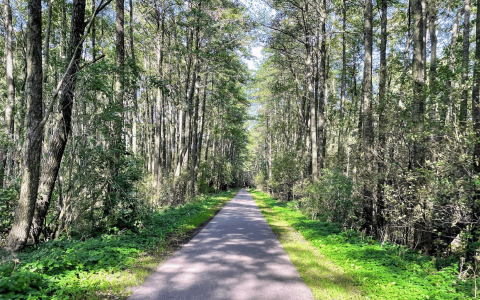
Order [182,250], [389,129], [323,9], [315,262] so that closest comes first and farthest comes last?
[315,262] → [182,250] → [389,129] → [323,9]

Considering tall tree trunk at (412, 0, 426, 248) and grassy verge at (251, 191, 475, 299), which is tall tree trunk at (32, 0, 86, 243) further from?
tall tree trunk at (412, 0, 426, 248)

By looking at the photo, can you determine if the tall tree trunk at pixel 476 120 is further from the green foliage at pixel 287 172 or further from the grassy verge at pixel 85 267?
the green foliage at pixel 287 172

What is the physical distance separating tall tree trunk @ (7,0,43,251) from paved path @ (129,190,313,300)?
3.14m

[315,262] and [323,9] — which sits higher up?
[323,9]

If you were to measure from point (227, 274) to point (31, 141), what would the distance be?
16.7ft

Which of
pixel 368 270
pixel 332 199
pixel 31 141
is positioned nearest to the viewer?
pixel 368 270

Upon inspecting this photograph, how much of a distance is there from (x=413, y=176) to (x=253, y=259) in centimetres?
399

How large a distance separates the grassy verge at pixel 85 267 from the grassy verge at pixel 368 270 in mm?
3063

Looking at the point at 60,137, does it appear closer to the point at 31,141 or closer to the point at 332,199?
the point at 31,141

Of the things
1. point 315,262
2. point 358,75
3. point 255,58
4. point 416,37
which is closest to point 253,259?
point 315,262

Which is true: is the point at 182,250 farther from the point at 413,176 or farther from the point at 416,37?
the point at 416,37

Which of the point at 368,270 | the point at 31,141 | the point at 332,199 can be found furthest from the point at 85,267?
the point at 332,199

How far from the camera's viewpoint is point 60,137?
19.7 ft

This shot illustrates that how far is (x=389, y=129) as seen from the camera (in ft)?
21.5
